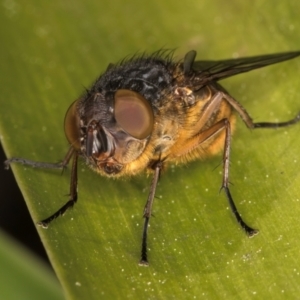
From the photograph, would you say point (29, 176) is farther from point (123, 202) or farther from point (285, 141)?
point (285, 141)

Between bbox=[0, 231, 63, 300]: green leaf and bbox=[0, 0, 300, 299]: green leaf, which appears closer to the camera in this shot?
bbox=[0, 0, 300, 299]: green leaf

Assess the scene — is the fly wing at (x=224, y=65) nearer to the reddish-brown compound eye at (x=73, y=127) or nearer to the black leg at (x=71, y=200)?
the reddish-brown compound eye at (x=73, y=127)

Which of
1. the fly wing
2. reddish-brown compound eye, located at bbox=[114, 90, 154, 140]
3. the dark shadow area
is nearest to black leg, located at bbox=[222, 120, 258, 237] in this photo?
the fly wing

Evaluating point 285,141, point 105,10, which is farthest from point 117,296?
point 105,10

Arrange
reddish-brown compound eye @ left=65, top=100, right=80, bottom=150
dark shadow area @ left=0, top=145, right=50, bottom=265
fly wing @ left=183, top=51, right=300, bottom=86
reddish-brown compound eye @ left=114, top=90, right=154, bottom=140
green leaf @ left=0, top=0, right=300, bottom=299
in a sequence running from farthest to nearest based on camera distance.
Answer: dark shadow area @ left=0, top=145, right=50, bottom=265 < fly wing @ left=183, top=51, right=300, bottom=86 < reddish-brown compound eye @ left=65, top=100, right=80, bottom=150 < reddish-brown compound eye @ left=114, top=90, right=154, bottom=140 < green leaf @ left=0, top=0, right=300, bottom=299

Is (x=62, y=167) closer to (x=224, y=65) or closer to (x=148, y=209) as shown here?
(x=148, y=209)

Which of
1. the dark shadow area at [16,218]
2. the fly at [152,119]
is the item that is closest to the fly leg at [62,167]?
the fly at [152,119]

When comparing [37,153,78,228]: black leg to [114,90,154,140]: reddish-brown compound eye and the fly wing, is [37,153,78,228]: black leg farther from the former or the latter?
the fly wing
